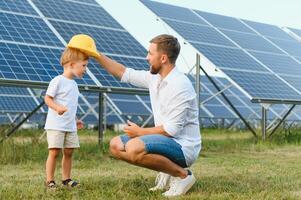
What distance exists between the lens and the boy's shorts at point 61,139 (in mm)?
4750

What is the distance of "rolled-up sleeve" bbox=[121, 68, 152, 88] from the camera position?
4.93 meters

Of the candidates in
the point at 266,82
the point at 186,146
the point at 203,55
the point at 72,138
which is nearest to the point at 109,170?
the point at 72,138

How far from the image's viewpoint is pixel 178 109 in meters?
4.43

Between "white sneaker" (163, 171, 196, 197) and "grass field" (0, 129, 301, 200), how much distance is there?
6 centimetres

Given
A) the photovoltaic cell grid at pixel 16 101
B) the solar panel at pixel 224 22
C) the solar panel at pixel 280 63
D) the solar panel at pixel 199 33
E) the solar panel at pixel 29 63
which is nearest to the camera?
the solar panel at pixel 29 63

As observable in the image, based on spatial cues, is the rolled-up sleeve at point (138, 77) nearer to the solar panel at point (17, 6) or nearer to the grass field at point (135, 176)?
the grass field at point (135, 176)

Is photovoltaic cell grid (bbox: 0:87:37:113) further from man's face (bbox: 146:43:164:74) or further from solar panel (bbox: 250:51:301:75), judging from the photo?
man's face (bbox: 146:43:164:74)

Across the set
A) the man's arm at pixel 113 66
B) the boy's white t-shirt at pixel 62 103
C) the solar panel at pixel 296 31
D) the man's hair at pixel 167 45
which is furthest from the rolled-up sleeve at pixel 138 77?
the solar panel at pixel 296 31

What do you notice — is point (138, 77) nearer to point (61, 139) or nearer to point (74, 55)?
point (74, 55)

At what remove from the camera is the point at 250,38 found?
49.3 ft

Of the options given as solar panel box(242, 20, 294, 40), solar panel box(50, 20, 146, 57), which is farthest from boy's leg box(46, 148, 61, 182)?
solar panel box(242, 20, 294, 40)

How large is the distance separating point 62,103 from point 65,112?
83 mm

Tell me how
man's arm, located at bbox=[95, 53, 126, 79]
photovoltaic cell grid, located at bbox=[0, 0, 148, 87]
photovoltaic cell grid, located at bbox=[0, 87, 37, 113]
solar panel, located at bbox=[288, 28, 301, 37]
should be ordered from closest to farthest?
man's arm, located at bbox=[95, 53, 126, 79] → photovoltaic cell grid, located at bbox=[0, 0, 148, 87] → photovoltaic cell grid, located at bbox=[0, 87, 37, 113] → solar panel, located at bbox=[288, 28, 301, 37]

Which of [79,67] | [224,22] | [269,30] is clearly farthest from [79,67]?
[269,30]
